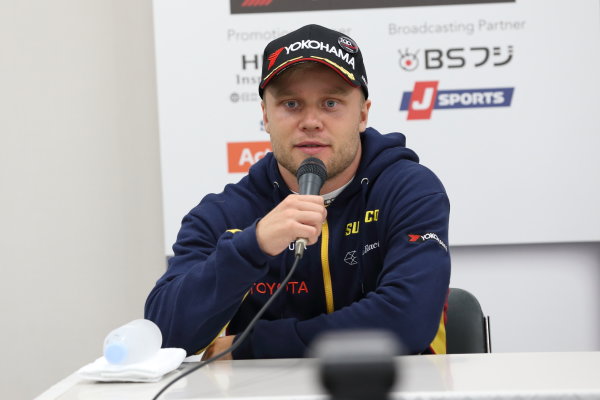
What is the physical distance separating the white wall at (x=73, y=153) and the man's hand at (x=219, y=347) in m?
1.40

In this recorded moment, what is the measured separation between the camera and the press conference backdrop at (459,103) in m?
2.58

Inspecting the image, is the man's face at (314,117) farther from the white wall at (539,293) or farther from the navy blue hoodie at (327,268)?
the white wall at (539,293)

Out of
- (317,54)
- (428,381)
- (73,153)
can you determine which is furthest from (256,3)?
(428,381)

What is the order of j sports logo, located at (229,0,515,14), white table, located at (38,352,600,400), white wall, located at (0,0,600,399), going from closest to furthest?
white table, located at (38,352,600,400) < j sports logo, located at (229,0,515,14) < white wall, located at (0,0,600,399)

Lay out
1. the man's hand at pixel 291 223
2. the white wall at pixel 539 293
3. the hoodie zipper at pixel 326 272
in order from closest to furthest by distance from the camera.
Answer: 1. the man's hand at pixel 291 223
2. the hoodie zipper at pixel 326 272
3. the white wall at pixel 539 293

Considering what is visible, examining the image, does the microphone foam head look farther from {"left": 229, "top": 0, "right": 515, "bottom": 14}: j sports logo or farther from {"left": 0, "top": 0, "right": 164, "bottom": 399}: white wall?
{"left": 0, "top": 0, "right": 164, "bottom": 399}: white wall

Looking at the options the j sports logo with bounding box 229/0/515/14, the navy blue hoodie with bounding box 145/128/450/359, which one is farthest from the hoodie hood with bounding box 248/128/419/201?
the j sports logo with bounding box 229/0/515/14

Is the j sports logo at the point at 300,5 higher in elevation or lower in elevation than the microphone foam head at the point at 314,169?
higher

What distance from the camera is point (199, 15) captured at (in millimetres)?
2572

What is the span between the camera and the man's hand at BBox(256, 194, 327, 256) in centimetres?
123

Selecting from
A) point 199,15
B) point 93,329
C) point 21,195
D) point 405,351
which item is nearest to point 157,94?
point 199,15

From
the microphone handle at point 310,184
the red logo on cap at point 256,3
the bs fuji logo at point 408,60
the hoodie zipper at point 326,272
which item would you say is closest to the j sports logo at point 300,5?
the red logo on cap at point 256,3

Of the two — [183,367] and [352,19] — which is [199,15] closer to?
[352,19]

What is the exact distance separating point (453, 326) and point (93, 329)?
1722mm
